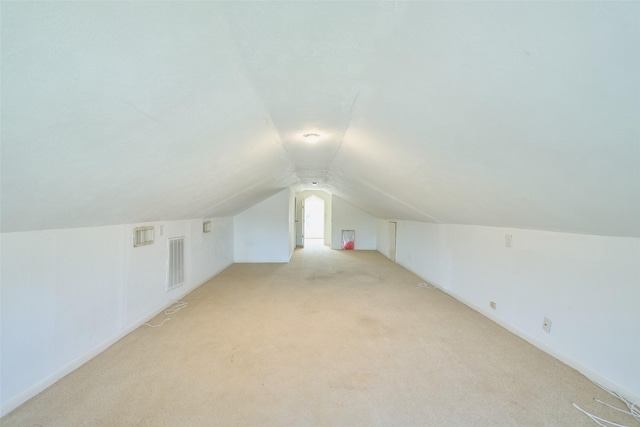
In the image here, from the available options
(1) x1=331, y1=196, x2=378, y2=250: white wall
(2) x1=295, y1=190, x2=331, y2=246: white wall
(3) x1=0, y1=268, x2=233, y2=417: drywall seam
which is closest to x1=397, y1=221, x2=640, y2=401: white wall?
(3) x1=0, y1=268, x2=233, y2=417: drywall seam

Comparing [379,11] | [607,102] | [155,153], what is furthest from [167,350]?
[607,102]

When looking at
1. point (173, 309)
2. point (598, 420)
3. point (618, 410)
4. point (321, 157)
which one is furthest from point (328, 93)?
point (173, 309)

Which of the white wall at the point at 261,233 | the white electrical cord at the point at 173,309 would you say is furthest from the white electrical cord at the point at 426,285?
the white electrical cord at the point at 173,309

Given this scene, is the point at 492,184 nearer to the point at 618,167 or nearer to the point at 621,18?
the point at 618,167

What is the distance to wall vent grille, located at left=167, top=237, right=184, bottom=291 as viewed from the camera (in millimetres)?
4176

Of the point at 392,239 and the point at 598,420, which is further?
the point at 392,239

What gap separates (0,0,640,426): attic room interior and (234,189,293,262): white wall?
357cm

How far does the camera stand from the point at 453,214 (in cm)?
403

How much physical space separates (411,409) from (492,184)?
5.65 ft

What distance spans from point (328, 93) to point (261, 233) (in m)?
6.12

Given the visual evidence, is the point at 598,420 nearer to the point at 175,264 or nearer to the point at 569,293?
the point at 569,293

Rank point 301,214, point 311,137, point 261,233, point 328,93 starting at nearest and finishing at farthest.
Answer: point 328,93
point 311,137
point 261,233
point 301,214

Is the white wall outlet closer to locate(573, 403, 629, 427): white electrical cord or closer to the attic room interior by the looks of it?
the attic room interior

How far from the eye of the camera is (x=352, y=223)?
10906 mm
